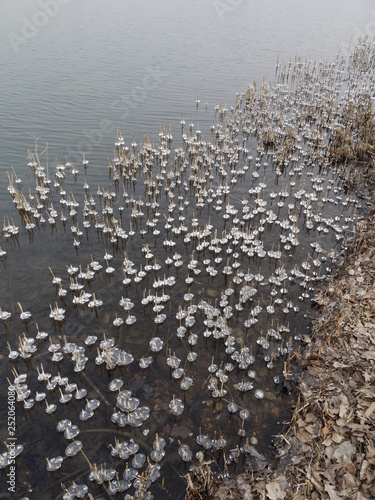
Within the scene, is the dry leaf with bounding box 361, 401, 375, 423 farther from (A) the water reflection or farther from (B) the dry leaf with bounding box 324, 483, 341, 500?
(A) the water reflection

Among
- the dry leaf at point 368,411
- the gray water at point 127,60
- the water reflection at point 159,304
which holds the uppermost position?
the gray water at point 127,60

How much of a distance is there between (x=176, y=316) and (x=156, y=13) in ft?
208

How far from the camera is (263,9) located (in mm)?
69188

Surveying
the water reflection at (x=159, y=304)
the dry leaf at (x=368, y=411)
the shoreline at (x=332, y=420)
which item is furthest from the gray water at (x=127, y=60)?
the dry leaf at (x=368, y=411)

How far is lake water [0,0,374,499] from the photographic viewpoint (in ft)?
29.7

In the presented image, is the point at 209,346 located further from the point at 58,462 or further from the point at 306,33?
the point at 306,33

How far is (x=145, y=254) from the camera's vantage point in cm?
1444

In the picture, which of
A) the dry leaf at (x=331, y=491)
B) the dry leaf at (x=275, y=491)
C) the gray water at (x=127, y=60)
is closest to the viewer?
the dry leaf at (x=331, y=491)

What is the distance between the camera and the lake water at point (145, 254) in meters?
9.05

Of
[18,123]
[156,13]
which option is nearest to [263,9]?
[156,13]

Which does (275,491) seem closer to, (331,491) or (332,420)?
(331,491)

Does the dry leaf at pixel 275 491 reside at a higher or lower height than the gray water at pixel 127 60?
lower

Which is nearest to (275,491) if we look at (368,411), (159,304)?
(368,411)

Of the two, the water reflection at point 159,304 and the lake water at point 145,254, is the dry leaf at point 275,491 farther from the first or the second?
the lake water at point 145,254
